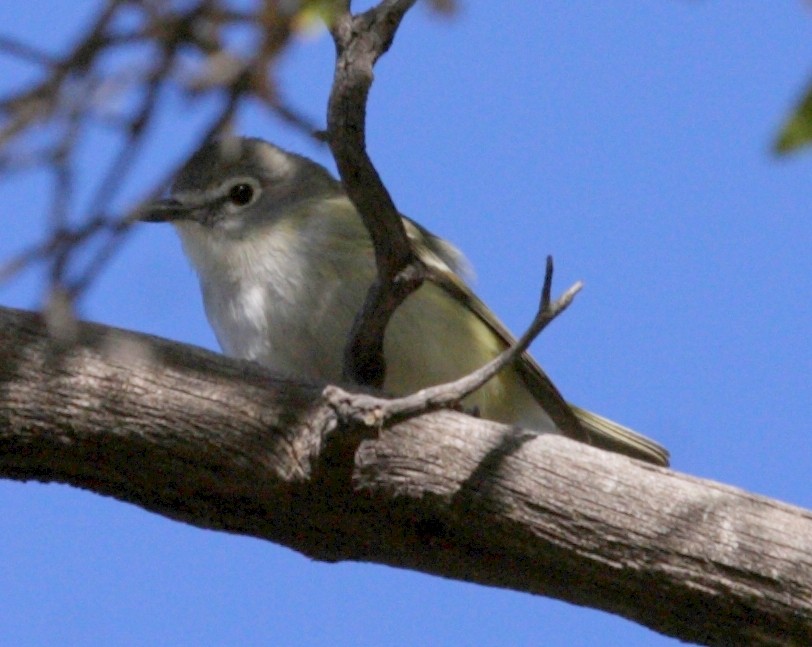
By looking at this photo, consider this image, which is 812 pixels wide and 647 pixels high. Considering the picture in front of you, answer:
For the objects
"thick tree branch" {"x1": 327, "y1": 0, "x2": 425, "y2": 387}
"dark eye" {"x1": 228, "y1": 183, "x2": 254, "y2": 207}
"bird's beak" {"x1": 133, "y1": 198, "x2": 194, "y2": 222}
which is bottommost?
"thick tree branch" {"x1": 327, "y1": 0, "x2": 425, "y2": 387}

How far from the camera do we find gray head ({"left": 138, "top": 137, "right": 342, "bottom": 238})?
6.07 meters

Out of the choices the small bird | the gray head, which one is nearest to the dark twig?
the small bird

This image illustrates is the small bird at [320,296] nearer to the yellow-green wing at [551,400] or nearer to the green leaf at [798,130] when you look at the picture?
the yellow-green wing at [551,400]

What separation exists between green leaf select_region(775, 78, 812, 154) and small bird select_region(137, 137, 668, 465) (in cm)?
287

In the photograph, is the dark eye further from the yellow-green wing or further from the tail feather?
the tail feather

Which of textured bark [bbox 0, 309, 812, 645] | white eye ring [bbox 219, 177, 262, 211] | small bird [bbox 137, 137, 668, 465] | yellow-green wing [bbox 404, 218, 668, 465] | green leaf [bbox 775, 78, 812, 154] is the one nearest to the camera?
green leaf [bbox 775, 78, 812, 154]

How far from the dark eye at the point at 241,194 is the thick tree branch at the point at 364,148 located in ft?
5.60

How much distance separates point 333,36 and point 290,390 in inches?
42.8

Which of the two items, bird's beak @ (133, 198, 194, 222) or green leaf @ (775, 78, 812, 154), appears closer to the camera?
green leaf @ (775, 78, 812, 154)

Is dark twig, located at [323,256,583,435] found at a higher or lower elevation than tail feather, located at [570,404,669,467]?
lower

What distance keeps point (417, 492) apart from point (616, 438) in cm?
187

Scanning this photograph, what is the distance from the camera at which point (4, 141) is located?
2.11 metres

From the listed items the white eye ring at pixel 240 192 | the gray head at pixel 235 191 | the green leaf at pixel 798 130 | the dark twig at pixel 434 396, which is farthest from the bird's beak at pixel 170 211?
the green leaf at pixel 798 130

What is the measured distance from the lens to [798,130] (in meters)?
2.20
